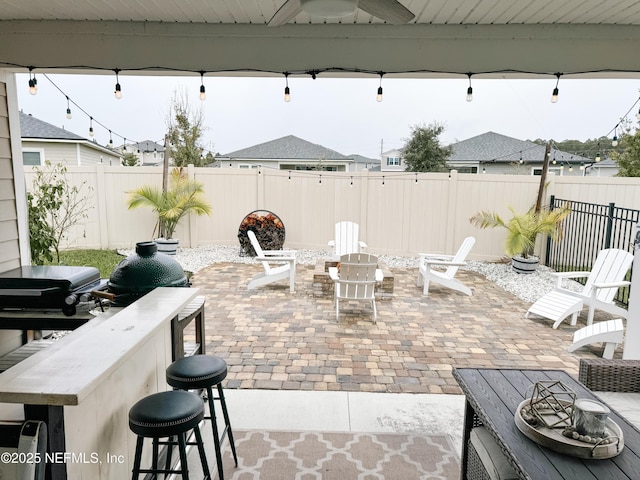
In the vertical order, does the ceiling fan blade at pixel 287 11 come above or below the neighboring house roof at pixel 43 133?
below

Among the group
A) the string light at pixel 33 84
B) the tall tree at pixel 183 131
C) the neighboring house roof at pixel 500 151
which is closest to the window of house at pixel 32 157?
the tall tree at pixel 183 131

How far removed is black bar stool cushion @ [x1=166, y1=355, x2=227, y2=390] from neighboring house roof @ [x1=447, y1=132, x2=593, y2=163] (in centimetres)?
1844

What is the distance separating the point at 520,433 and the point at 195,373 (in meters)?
1.49

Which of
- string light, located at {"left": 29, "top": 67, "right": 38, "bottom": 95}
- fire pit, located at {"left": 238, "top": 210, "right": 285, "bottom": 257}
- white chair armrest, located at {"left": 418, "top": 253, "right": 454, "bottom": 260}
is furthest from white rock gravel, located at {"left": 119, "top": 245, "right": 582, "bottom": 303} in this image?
string light, located at {"left": 29, "top": 67, "right": 38, "bottom": 95}

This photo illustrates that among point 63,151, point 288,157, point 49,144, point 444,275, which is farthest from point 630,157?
point 49,144

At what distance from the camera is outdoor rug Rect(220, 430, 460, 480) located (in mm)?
2371

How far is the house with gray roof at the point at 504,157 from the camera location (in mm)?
19188

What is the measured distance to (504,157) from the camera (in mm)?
19953

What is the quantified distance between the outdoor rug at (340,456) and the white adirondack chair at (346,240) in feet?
16.1

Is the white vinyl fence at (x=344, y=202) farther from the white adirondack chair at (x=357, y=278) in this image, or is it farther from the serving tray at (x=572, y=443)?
the serving tray at (x=572, y=443)

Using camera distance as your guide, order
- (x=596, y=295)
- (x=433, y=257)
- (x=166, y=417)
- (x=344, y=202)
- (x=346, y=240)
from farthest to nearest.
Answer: (x=344, y=202) → (x=346, y=240) → (x=433, y=257) → (x=596, y=295) → (x=166, y=417)

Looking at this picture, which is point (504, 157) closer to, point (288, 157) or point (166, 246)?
point (288, 157)

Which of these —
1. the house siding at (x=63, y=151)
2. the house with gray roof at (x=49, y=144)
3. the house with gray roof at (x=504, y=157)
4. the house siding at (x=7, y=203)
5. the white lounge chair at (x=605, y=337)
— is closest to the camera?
the house siding at (x=7, y=203)

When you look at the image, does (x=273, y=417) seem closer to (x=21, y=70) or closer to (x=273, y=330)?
(x=273, y=330)
